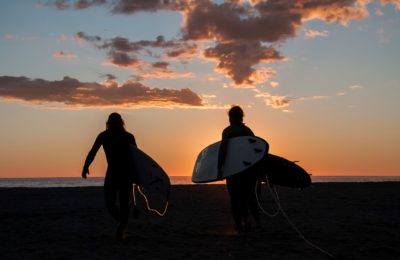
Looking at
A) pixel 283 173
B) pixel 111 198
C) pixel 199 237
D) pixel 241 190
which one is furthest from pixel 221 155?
pixel 111 198

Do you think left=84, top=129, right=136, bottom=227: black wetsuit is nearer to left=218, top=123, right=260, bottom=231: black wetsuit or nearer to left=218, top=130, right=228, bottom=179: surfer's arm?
left=218, top=130, right=228, bottom=179: surfer's arm

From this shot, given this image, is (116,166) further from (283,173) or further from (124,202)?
(283,173)

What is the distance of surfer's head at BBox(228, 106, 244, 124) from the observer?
843cm

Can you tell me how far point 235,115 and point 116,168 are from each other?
2263mm

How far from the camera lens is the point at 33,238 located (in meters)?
7.71

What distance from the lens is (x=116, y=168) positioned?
7.47m

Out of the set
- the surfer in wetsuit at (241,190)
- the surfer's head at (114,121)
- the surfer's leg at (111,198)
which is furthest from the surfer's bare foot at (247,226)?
the surfer's head at (114,121)

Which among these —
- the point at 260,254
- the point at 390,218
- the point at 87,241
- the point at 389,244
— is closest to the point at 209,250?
the point at 260,254

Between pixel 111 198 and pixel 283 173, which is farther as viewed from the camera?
pixel 283 173

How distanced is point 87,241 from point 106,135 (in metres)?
1.62

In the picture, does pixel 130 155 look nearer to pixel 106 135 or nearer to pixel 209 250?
pixel 106 135

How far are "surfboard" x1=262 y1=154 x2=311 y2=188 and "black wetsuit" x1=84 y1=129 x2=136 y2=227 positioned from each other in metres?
2.71

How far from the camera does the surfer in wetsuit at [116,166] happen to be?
734cm

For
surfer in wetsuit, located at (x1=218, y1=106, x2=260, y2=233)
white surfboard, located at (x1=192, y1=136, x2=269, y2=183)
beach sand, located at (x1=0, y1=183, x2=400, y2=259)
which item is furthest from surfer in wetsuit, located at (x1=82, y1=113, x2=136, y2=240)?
surfer in wetsuit, located at (x1=218, y1=106, x2=260, y2=233)
